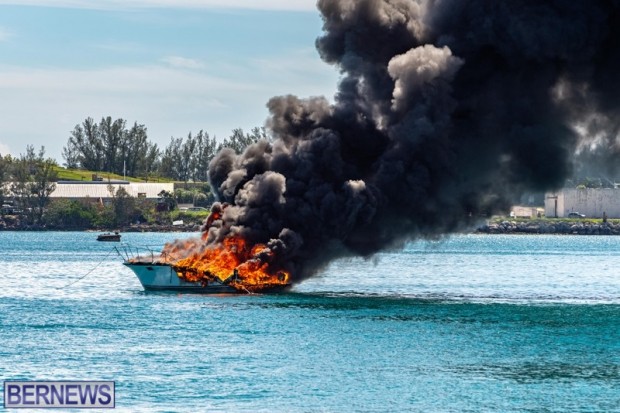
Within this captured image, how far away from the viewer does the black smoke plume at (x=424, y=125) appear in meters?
105

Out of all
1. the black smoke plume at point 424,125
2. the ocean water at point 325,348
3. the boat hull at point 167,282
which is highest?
the black smoke plume at point 424,125

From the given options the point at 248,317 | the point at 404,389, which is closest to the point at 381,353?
the point at 404,389

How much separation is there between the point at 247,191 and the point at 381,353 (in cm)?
3255

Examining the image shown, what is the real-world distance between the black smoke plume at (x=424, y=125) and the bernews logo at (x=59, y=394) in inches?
1499

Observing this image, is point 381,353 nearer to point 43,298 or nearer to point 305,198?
point 305,198

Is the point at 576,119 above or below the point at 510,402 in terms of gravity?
above

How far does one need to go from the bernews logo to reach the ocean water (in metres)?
0.97

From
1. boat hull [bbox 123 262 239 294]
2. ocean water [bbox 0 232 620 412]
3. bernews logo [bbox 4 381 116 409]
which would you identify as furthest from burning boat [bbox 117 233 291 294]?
bernews logo [bbox 4 381 116 409]

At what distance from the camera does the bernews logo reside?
6094 centimetres

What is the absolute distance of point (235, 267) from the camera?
107 meters

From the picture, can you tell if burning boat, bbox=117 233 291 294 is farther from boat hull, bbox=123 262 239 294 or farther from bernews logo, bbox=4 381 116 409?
bernews logo, bbox=4 381 116 409

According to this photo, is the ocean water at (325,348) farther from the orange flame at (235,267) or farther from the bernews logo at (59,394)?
the orange flame at (235,267)

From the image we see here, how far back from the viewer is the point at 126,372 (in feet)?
229

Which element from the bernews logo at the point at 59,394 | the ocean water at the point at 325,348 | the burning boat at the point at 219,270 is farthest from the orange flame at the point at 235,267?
the bernews logo at the point at 59,394
